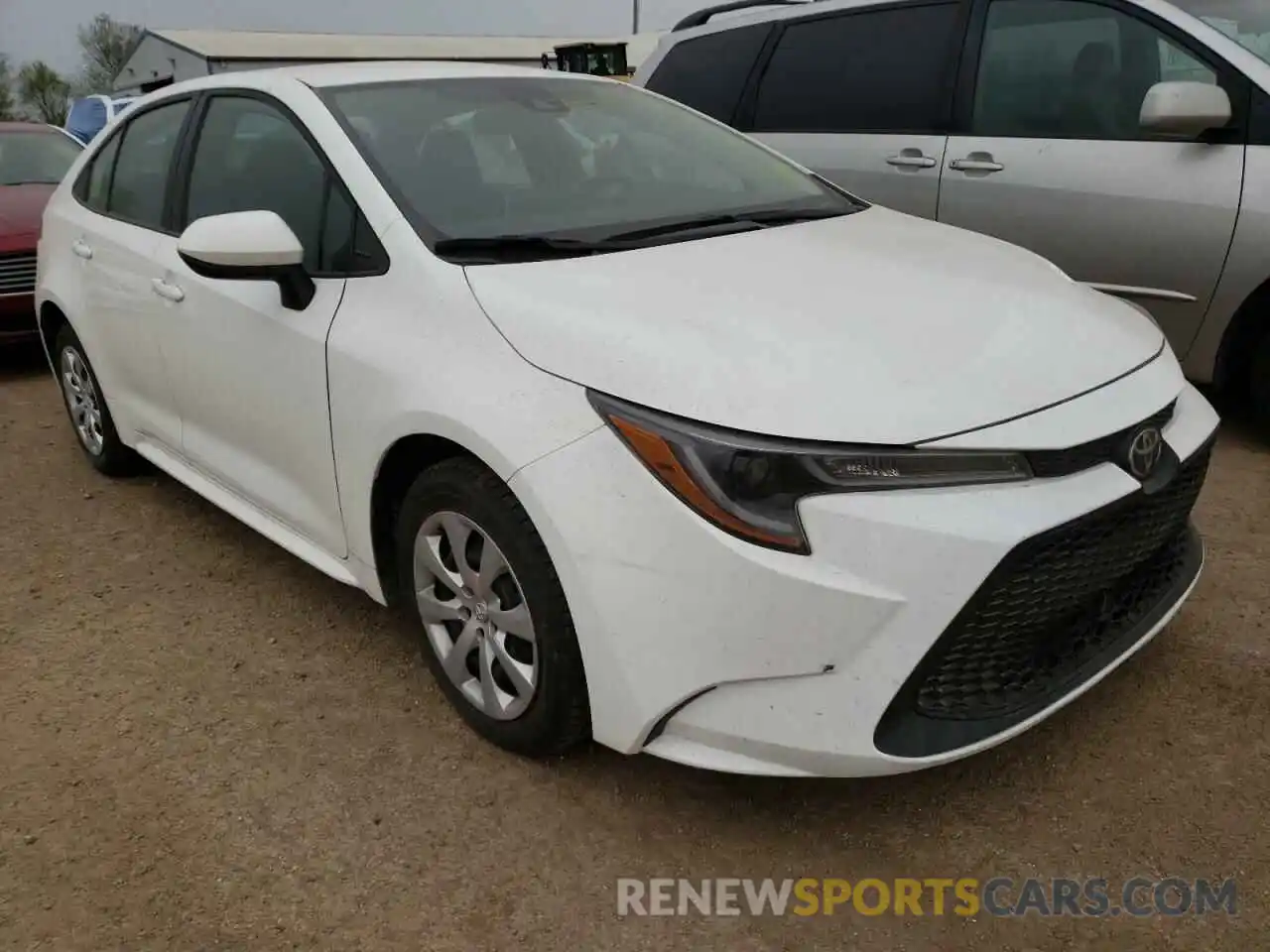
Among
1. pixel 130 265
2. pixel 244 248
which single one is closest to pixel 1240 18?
pixel 244 248

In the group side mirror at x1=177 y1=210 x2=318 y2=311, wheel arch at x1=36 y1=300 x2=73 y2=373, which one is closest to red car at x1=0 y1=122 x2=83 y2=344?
wheel arch at x1=36 y1=300 x2=73 y2=373

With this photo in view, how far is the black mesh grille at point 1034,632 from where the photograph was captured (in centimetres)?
188

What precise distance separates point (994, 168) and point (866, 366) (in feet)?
9.19

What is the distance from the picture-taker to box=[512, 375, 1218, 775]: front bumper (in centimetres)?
183

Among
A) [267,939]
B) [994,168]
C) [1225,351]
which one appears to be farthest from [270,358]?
[1225,351]

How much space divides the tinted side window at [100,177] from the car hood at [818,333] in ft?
7.55

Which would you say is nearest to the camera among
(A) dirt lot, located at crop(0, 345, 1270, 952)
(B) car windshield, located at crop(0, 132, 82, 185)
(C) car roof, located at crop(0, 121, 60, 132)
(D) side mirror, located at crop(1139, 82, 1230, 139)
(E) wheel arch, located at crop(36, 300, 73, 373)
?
(A) dirt lot, located at crop(0, 345, 1270, 952)

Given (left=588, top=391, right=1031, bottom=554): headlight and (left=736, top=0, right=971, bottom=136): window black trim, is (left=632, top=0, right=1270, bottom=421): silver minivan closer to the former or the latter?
(left=736, top=0, right=971, bottom=136): window black trim

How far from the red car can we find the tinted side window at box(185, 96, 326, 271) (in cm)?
333

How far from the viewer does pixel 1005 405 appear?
193 cm

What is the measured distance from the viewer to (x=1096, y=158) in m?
4.06

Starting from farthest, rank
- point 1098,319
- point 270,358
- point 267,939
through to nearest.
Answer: point 270,358, point 1098,319, point 267,939

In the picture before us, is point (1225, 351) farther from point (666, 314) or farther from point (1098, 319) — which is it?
point (666, 314)

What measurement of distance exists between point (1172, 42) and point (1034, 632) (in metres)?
2.98
